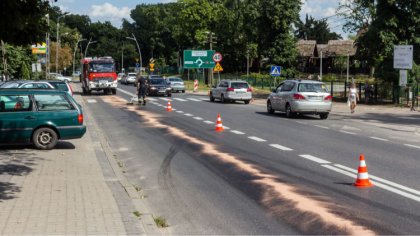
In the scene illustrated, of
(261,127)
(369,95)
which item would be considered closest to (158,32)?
(369,95)

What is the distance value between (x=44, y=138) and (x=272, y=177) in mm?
6585

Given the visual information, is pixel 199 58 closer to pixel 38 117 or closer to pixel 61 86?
pixel 61 86

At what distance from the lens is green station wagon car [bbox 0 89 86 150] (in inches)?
563

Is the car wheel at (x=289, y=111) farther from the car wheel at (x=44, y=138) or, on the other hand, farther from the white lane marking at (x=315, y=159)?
the car wheel at (x=44, y=138)

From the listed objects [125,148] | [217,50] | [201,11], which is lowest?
[125,148]

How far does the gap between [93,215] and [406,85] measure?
103 ft

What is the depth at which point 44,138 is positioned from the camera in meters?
14.6

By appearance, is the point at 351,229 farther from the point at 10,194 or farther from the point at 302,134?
the point at 302,134

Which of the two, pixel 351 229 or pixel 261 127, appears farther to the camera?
pixel 261 127

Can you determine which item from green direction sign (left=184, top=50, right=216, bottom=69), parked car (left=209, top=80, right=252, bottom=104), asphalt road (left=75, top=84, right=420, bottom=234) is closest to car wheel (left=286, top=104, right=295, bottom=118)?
asphalt road (left=75, top=84, right=420, bottom=234)

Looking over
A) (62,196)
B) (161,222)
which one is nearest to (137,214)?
(161,222)

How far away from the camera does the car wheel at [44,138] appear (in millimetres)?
14509

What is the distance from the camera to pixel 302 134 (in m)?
18.8

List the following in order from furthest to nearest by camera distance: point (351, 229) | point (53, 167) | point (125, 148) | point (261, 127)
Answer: point (261, 127) < point (125, 148) < point (53, 167) < point (351, 229)
